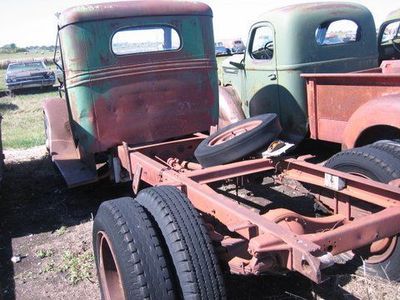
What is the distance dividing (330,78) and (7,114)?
11.3m

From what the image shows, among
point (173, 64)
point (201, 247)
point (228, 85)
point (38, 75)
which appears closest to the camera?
point (201, 247)

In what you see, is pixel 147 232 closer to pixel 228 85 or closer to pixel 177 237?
pixel 177 237

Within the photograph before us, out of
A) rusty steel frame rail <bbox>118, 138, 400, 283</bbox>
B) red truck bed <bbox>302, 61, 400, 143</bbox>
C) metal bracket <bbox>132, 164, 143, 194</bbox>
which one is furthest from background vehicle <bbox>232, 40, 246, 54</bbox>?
rusty steel frame rail <bbox>118, 138, 400, 283</bbox>

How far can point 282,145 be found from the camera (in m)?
3.94

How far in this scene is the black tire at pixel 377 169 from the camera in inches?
127

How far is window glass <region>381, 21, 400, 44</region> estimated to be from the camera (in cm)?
719

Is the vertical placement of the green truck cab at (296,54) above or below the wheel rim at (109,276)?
above

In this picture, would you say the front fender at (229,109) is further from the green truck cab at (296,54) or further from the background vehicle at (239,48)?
→ the background vehicle at (239,48)

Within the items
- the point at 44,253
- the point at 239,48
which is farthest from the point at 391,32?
the point at 239,48

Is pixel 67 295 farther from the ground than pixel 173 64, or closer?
closer

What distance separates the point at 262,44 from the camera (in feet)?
22.3

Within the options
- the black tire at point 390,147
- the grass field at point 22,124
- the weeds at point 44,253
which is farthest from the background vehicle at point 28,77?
the black tire at point 390,147

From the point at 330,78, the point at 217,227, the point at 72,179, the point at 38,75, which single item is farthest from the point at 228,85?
the point at 38,75

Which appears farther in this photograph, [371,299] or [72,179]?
[72,179]
